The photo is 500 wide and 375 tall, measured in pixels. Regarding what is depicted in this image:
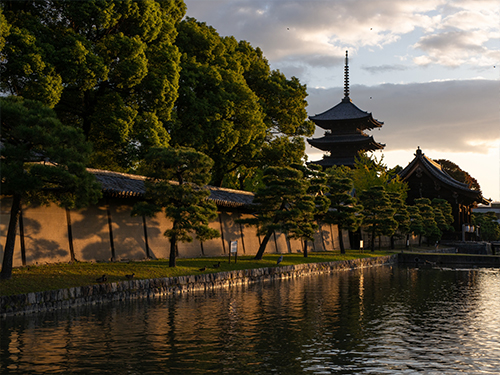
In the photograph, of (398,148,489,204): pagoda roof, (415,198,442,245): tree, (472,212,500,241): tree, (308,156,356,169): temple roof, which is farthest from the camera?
(472,212,500,241): tree

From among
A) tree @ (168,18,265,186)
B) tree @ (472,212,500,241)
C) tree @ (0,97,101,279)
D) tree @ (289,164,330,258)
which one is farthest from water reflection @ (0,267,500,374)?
tree @ (472,212,500,241)

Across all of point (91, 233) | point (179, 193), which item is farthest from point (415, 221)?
point (91, 233)

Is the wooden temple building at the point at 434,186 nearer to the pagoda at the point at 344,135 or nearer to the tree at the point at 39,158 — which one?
the pagoda at the point at 344,135

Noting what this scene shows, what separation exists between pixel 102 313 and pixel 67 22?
19.9 metres

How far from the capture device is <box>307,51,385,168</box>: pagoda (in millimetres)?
83562

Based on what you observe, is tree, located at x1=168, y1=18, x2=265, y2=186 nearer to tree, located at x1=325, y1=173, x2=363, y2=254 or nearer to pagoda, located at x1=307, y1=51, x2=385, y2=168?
tree, located at x1=325, y1=173, x2=363, y2=254

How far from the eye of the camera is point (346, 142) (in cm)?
8331

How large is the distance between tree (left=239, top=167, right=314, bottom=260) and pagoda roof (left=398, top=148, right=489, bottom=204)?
1829 inches

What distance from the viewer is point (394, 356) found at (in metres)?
11.8

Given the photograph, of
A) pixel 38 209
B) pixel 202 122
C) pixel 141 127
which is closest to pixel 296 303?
pixel 38 209

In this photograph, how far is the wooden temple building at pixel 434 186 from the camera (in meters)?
74.9

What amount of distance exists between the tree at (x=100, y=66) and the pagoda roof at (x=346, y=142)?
52.7m

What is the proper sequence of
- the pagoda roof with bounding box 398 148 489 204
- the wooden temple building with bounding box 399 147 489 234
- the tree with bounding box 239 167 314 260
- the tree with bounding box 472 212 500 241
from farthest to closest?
the tree with bounding box 472 212 500 241 → the wooden temple building with bounding box 399 147 489 234 → the pagoda roof with bounding box 398 148 489 204 → the tree with bounding box 239 167 314 260

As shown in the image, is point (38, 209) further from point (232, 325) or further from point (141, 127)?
point (232, 325)
